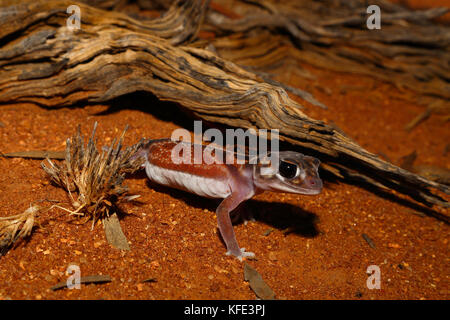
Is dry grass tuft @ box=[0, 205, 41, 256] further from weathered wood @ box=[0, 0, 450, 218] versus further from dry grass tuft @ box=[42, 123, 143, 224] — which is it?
weathered wood @ box=[0, 0, 450, 218]

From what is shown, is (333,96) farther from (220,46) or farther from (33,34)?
(33,34)

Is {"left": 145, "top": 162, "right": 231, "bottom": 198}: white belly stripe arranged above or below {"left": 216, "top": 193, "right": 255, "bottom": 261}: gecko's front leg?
above

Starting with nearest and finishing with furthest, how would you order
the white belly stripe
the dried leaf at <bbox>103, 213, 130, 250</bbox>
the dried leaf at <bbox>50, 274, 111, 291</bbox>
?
1. the dried leaf at <bbox>50, 274, 111, 291</bbox>
2. the dried leaf at <bbox>103, 213, 130, 250</bbox>
3. the white belly stripe

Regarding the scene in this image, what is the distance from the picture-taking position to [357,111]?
8.35 meters

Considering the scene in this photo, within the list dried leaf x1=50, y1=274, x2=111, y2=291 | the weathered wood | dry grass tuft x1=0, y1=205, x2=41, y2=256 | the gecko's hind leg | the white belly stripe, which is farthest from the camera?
the weathered wood

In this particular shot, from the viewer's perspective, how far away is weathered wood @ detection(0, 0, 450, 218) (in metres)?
5.49

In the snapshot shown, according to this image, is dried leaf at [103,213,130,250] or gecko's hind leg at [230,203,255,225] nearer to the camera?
dried leaf at [103,213,130,250]

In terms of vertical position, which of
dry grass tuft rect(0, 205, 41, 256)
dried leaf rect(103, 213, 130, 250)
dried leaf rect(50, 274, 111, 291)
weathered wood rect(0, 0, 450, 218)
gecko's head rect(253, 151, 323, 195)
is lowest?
dried leaf rect(50, 274, 111, 291)

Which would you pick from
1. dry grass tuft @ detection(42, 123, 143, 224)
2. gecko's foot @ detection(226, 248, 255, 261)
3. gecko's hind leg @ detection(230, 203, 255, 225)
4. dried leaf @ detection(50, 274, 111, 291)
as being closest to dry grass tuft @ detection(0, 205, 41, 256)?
dry grass tuft @ detection(42, 123, 143, 224)

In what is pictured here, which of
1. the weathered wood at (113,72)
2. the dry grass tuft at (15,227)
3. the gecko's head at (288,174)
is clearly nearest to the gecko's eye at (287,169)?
the gecko's head at (288,174)

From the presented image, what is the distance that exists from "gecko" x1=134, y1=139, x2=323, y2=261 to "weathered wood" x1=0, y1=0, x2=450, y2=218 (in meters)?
0.87

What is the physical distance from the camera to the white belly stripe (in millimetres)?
4723

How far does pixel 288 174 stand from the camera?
4.33m
